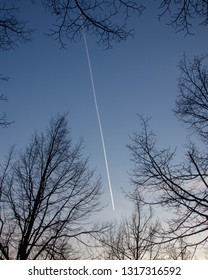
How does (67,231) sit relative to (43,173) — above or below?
below

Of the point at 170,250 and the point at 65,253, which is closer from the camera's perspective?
the point at 170,250

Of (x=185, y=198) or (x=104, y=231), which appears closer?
(x=185, y=198)

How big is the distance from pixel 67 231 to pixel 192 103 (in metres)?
5.20

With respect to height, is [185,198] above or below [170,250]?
above

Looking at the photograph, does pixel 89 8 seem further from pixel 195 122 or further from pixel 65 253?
pixel 65 253

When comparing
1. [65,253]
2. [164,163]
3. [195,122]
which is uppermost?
[195,122]

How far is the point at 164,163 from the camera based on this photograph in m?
6.52
